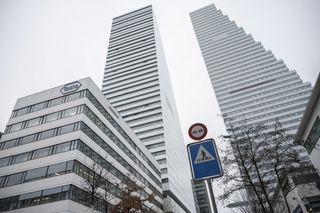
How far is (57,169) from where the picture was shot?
82.7 feet

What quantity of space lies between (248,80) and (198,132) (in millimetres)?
140783

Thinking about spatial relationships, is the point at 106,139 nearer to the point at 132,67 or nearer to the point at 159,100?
the point at 159,100

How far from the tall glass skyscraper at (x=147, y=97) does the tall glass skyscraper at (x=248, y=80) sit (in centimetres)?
3031

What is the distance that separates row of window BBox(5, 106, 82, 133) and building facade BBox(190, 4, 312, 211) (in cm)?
7033

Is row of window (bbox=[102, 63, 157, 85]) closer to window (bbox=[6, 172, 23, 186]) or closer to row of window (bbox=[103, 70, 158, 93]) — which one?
row of window (bbox=[103, 70, 158, 93])

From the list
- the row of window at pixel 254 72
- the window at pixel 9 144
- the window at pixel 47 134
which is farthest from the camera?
the row of window at pixel 254 72

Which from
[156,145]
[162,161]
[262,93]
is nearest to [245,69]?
[262,93]

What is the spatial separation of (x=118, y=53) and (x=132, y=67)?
1689cm

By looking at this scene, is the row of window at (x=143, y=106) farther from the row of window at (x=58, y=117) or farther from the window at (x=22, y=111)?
the window at (x=22, y=111)

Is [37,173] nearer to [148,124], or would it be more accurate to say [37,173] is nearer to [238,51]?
[148,124]

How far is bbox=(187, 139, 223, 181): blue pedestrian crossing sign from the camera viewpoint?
15.8 ft

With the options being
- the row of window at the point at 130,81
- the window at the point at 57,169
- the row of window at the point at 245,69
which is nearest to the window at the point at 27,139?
the window at the point at 57,169

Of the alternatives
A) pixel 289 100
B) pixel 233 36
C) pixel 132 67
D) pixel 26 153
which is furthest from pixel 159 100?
pixel 233 36

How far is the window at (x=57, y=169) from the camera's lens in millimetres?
24877
